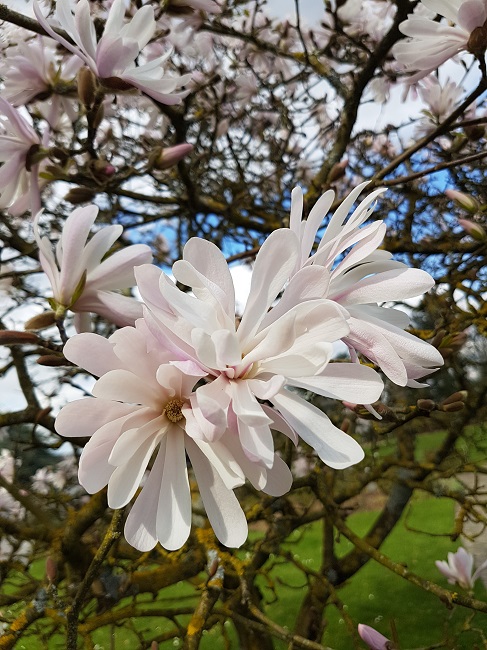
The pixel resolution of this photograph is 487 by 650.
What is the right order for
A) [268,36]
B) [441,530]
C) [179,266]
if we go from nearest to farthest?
[179,266]
[268,36]
[441,530]

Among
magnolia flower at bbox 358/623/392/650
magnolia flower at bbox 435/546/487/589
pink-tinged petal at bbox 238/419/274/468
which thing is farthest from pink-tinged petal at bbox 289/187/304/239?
magnolia flower at bbox 435/546/487/589

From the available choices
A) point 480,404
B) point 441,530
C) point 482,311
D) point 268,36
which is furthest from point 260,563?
point 441,530

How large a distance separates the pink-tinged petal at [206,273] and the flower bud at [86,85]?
0.65m

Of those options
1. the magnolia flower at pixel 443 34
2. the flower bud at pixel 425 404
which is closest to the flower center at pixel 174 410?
the flower bud at pixel 425 404

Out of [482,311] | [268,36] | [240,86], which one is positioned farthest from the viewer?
[268,36]

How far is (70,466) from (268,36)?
124 inches

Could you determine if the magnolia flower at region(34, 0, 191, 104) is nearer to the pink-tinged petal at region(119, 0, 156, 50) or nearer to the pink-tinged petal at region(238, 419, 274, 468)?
the pink-tinged petal at region(119, 0, 156, 50)

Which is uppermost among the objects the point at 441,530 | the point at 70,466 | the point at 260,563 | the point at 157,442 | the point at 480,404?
the point at 157,442

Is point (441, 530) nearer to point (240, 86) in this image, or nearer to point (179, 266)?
point (240, 86)

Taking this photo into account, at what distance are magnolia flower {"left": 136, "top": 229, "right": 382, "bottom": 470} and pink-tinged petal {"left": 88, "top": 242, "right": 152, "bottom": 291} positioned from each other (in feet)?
0.75

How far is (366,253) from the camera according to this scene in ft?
1.85

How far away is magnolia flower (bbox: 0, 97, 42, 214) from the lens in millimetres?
1030

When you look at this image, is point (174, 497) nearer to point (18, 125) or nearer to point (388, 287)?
point (388, 287)

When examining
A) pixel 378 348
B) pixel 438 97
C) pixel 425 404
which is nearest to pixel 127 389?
pixel 378 348
